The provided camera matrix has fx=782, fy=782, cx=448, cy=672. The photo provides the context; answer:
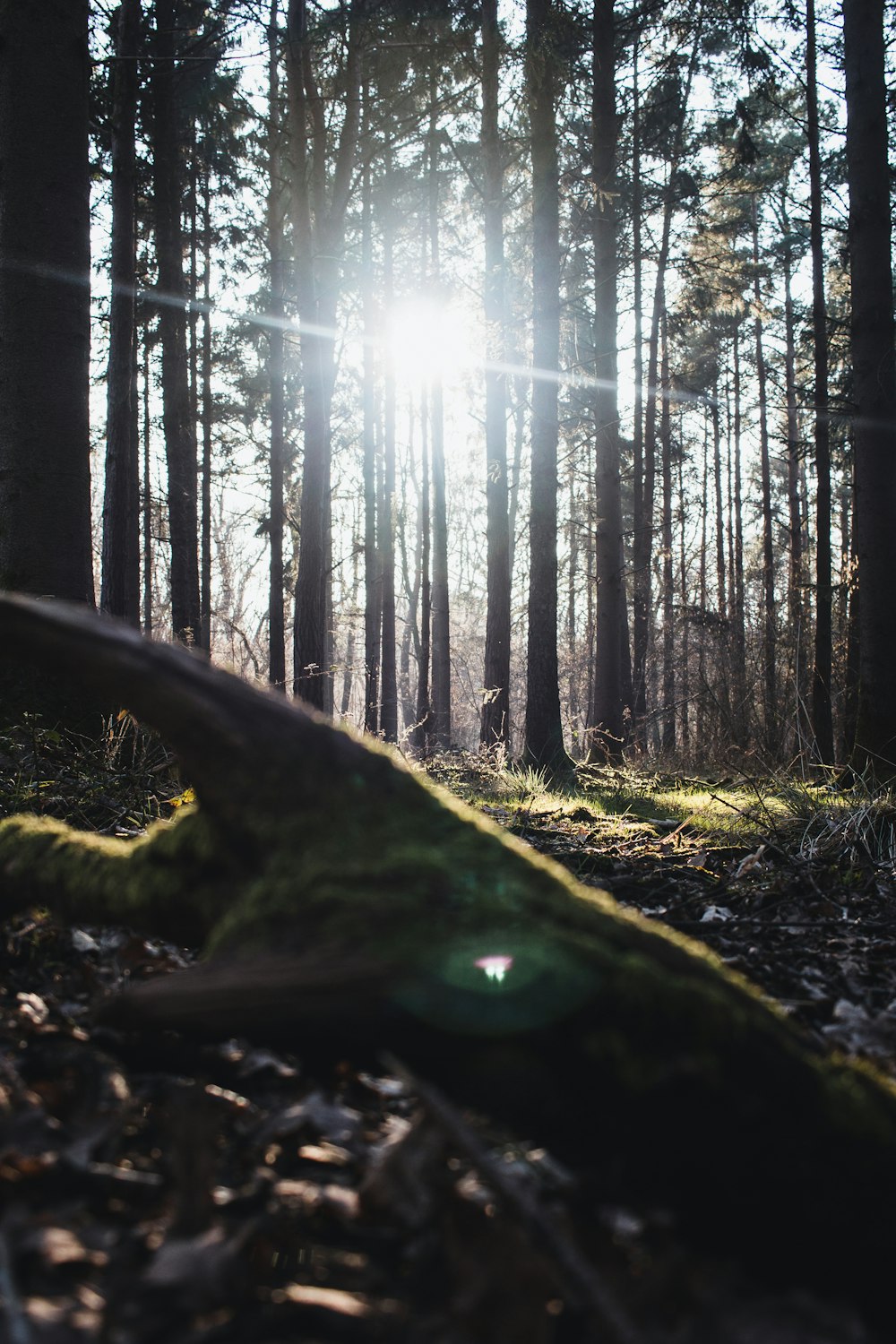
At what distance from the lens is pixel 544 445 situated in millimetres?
9680

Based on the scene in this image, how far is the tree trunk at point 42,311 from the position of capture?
5.14 meters

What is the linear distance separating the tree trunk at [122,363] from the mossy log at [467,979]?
825 centimetres

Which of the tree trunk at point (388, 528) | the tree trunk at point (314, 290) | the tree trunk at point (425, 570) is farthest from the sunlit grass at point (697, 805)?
the tree trunk at point (425, 570)

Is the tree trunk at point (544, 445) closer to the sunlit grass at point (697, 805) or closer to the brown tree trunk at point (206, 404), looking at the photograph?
the sunlit grass at point (697, 805)

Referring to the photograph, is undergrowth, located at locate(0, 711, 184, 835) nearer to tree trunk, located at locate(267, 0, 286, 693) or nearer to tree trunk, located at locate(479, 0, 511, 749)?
tree trunk, located at locate(479, 0, 511, 749)

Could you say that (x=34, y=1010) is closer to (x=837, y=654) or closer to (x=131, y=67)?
(x=131, y=67)

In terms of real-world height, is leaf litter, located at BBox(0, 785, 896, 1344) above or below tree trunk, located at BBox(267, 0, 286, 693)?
below

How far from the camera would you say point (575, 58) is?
10.9 meters

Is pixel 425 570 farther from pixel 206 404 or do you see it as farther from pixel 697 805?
pixel 697 805

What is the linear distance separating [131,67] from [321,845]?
451 inches

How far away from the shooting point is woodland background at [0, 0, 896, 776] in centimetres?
537

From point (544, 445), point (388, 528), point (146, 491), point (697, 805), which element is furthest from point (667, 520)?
point (697, 805)

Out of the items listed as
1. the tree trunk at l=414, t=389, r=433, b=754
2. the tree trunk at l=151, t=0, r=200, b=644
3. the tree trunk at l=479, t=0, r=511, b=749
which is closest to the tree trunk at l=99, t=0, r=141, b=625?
the tree trunk at l=151, t=0, r=200, b=644

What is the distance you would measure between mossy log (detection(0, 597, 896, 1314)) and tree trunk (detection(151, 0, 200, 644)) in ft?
34.7
